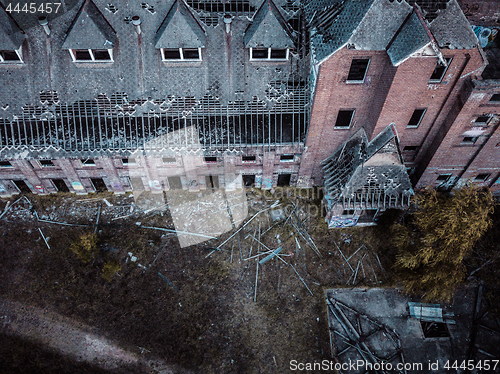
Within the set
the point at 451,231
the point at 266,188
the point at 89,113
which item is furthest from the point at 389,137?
the point at 89,113

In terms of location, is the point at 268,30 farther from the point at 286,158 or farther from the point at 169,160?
the point at 169,160

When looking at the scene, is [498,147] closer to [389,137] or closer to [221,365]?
[389,137]

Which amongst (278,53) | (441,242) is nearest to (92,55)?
(278,53)

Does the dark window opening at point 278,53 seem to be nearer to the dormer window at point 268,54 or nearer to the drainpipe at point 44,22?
the dormer window at point 268,54

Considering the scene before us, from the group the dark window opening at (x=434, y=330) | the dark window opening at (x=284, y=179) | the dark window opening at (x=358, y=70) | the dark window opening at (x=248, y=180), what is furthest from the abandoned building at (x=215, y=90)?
the dark window opening at (x=434, y=330)

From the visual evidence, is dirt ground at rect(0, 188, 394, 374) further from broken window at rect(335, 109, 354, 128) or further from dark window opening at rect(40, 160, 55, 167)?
broken window at rect(335, 109, 354, 128)

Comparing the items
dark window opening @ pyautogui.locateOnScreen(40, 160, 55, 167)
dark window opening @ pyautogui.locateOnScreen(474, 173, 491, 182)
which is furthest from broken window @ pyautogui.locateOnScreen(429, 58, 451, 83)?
dark window opening @ pyautogui.locateOnScreen(40, 160, 55, 167)
